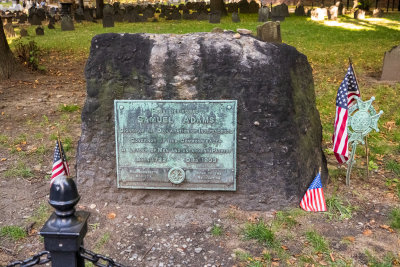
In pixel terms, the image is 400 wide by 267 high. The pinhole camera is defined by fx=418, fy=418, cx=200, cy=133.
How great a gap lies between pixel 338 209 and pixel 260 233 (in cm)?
103

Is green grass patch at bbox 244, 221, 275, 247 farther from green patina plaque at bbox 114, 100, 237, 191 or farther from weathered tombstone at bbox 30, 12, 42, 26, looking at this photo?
weathered tombstone at bbox 30, 12, 42, 26

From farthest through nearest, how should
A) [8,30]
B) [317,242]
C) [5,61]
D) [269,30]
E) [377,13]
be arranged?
[377,13] → [8,30] → [5,61] → [269,30] → [317,242]

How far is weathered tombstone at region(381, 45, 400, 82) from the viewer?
9797 millimetres

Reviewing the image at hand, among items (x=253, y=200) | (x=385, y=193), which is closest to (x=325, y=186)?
(x=385, y=193)

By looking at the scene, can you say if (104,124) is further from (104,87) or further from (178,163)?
(178,163)

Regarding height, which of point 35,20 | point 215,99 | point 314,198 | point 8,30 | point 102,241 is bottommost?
point 102,241

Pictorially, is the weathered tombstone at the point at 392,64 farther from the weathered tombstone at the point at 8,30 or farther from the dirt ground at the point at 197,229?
the weathered tombstone at the point at 8,30

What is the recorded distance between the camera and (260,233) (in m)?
4.11

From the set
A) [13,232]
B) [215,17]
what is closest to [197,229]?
[13,232]

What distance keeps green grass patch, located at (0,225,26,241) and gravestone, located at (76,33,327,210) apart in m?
1.02

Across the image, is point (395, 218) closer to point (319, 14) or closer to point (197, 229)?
point (197, 229)

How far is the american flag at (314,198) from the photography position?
4.55 metres

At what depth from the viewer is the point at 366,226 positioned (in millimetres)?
4309

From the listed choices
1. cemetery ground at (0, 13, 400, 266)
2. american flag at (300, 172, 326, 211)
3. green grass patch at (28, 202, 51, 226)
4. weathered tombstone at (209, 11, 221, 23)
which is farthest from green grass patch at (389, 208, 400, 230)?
weathered tombstone at (209, 11, 221, 23)
